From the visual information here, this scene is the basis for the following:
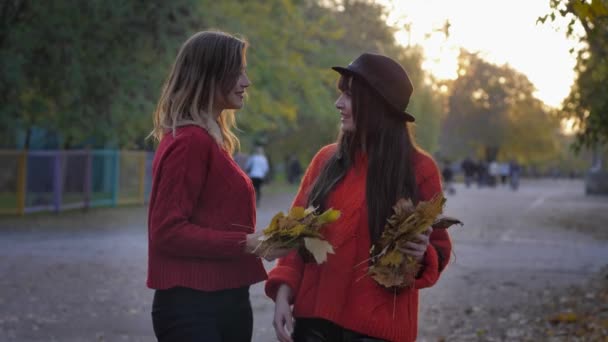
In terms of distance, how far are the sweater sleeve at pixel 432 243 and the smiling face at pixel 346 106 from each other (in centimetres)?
28

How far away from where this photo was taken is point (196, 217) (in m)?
3.26

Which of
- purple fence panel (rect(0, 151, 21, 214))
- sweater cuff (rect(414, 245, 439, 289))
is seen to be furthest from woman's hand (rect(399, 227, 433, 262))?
purple fence panel (rect(0, 151, 21, 214))

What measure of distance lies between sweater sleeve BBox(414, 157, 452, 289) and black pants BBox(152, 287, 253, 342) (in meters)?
0.63

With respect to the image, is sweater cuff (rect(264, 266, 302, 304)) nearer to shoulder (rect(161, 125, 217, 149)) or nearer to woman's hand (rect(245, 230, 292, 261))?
woman's hand (rect(245, 230, 292, 261))

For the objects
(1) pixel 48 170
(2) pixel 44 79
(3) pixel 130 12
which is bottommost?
(1) pixel 48 170

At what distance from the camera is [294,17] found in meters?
26.6

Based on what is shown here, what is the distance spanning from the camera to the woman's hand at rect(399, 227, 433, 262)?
3180 millimetres

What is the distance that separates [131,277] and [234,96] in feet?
26.5

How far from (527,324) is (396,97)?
590 centimetres

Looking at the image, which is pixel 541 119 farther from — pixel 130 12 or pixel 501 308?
pixel 501 308

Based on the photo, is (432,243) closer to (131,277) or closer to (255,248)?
(255,248)

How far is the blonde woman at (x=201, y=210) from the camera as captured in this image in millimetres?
3191

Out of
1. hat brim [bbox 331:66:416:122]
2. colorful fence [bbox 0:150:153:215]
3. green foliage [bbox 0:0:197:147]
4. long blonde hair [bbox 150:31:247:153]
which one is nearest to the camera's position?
long blonde hair [bbox 150:31:247:153]

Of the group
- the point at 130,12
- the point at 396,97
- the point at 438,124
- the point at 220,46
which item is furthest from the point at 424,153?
the point at 438,124
